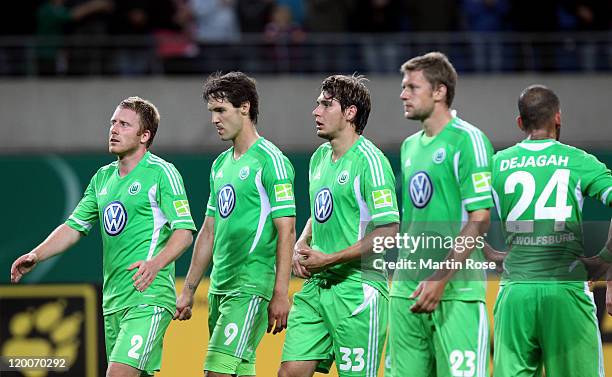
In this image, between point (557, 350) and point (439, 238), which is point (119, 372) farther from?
point (557, 350)

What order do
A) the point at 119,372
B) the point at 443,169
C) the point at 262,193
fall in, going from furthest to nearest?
the point at 262,193
the point at 119,372
the point at 443,169

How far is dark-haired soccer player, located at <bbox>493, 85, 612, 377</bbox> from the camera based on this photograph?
6504 millimetres

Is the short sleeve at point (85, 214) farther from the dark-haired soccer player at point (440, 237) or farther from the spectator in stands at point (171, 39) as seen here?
the spectator in stands at point (171, 39)

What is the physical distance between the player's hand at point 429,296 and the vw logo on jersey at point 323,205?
1162 millimetres

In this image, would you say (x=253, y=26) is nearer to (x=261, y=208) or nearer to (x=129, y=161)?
(x=129, y=161)

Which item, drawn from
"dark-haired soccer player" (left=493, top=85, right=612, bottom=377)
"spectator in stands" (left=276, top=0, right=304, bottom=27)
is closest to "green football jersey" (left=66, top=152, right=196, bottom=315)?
"dark-haired soccer player" (left=493, top=85, right=612, bottom=377)

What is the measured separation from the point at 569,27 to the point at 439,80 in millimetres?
8459

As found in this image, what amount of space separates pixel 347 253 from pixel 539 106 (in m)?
1.50

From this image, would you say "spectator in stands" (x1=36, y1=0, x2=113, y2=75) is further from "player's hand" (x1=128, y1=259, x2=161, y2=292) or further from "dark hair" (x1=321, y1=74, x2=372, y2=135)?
"player's hand" (x1=128, y1=259, x2=161, y2=292)

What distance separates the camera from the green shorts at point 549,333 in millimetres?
6488

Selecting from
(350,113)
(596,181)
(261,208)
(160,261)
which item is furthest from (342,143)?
(596,181)

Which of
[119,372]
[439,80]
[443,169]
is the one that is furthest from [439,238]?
[119,372]

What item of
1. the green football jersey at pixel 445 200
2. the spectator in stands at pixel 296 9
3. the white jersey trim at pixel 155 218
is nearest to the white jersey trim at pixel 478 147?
the green football jersey at pixel 445 200

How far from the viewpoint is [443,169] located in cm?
579
